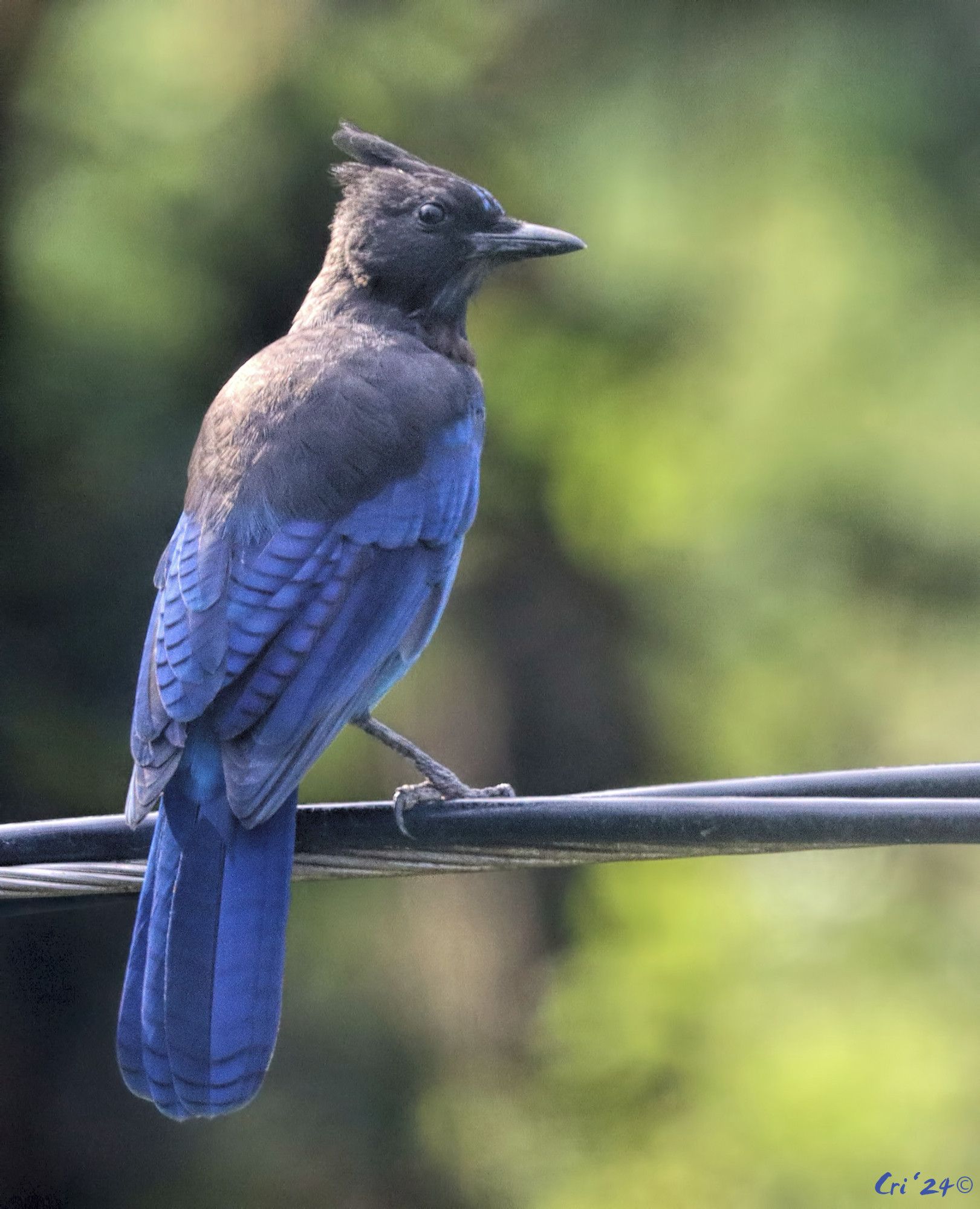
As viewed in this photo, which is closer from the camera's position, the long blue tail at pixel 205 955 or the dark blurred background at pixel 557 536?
the long blue tail at pixel 205 955

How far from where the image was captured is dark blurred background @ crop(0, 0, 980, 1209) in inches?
255

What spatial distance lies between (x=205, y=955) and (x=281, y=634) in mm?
673

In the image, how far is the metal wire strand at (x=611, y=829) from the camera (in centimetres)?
242

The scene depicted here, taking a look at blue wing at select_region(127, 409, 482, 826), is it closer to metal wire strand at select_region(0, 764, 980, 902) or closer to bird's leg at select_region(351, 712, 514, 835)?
bird's leg at select_region(351, 712, 514, 835)

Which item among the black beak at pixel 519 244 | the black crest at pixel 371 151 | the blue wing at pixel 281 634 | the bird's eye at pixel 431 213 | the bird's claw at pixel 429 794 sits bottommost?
the bird's claw at pixel 429 794

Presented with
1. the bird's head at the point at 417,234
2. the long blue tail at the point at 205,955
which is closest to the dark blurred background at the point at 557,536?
the bird's head at the point at 417,234

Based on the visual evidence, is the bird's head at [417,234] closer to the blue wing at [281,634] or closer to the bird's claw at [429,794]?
the blue wing at [281,634]

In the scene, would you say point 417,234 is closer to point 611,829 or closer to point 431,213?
point 431,213

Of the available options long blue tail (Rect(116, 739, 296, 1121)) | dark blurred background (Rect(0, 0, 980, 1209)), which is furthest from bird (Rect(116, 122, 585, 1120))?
dark blurred background (Rect(0, 0, 980, 1209))

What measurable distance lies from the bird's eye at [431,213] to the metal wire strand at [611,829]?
7.69ft

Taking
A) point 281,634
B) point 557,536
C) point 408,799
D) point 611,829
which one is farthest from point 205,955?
point 557,536

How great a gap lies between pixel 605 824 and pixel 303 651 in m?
1.20

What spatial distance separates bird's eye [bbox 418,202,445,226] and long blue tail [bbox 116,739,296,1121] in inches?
80.1

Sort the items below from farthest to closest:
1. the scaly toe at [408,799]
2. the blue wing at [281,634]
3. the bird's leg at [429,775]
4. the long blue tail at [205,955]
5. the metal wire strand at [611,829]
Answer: the bird's leg at [429,775] → the blue wing at [281,634] → the long blue tail at [205,955] → the scaly toe at [408,799] → the metal wire strand at [611,829]
